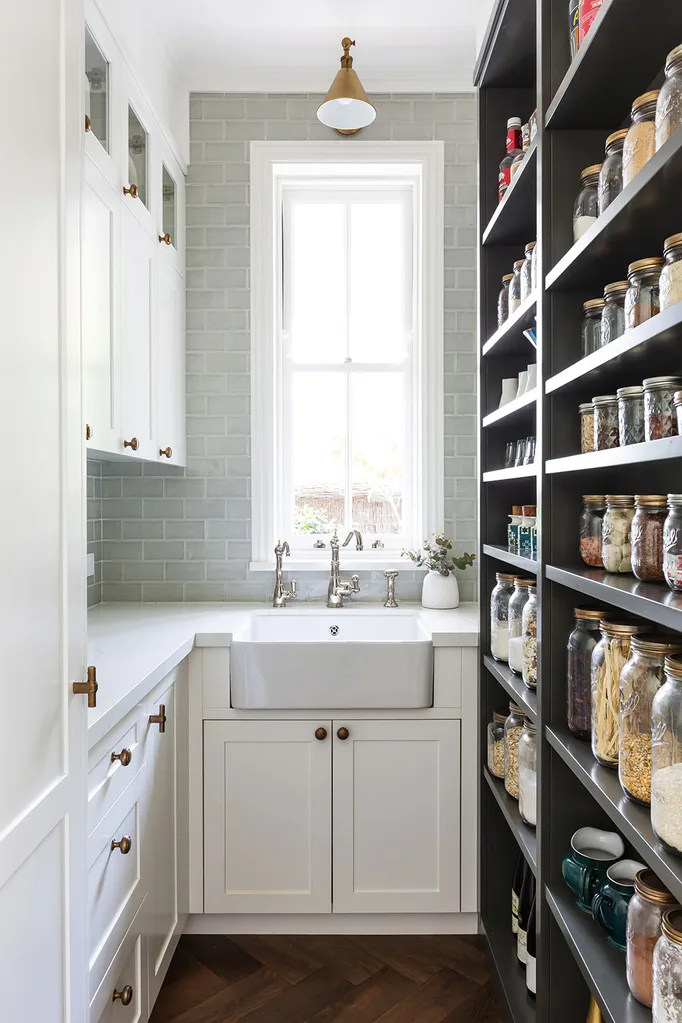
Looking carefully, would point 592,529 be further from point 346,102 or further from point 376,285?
point 376,285

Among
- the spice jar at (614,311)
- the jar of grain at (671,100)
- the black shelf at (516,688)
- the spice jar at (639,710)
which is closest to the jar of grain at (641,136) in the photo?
the jar of grain at (671,100)

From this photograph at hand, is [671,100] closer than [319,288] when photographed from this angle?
Yes

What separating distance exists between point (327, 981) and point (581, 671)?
4.40 ft

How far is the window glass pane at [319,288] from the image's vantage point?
3.00 metres

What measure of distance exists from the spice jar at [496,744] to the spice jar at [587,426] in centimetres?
98

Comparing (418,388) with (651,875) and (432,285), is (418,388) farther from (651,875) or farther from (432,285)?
(651,875)

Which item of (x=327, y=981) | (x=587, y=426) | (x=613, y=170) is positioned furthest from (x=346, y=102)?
(x=327, y=981)

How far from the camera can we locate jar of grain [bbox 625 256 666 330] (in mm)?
1109

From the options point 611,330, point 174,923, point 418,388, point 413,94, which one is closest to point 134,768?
point 174,923

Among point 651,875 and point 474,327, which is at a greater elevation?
point 474,327

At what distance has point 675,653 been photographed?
3.45ft

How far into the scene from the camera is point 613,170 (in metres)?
1.19

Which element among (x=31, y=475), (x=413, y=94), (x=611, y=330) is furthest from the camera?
(x=413, y=94)

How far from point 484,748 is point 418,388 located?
56.1 inches
